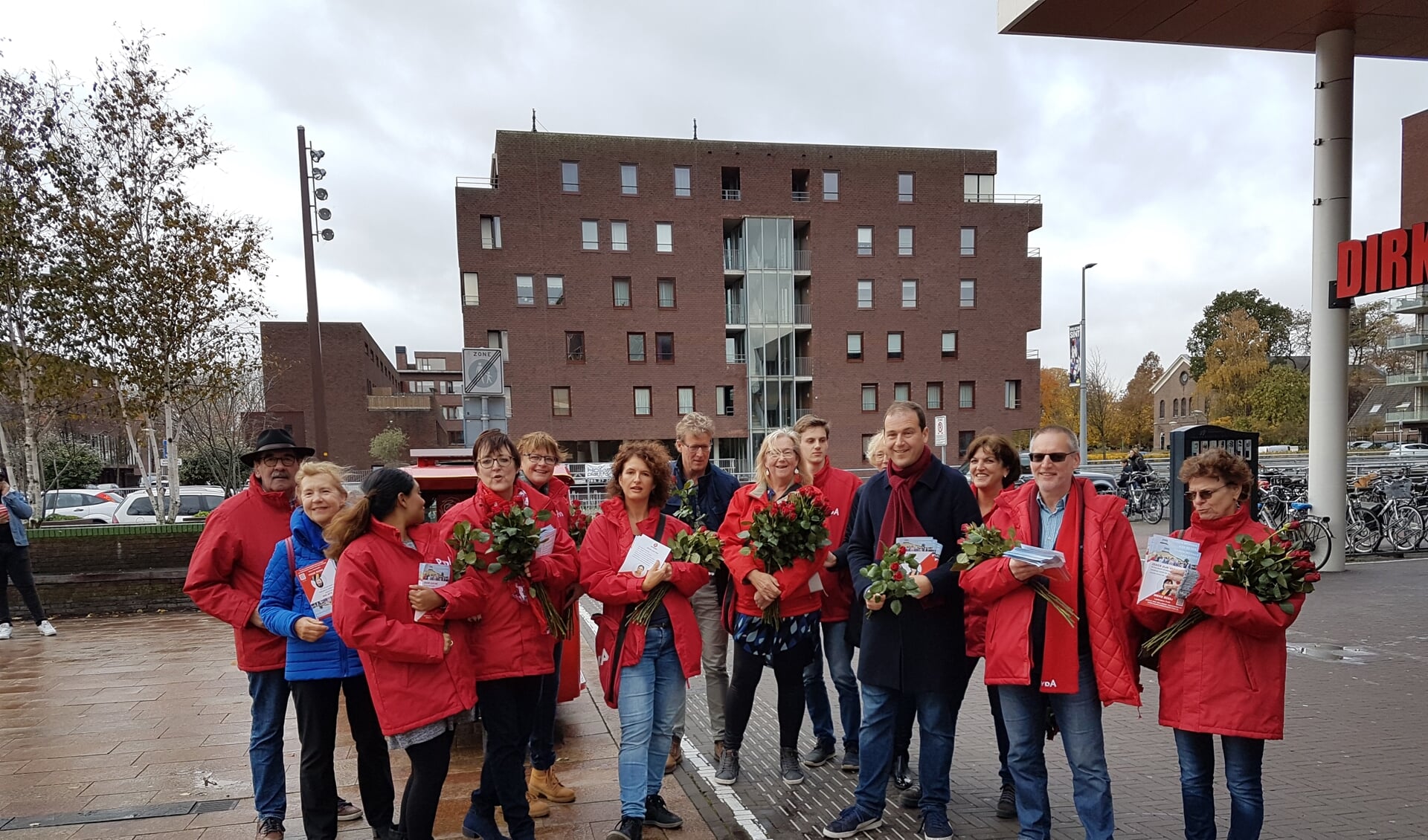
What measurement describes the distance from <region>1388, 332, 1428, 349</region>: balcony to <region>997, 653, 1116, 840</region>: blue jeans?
69953 mm

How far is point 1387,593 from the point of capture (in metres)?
9.27

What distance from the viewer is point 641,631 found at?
373cm

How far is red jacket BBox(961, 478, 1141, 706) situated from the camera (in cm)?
321

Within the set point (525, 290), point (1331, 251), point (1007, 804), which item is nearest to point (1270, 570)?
point (1007, 804)

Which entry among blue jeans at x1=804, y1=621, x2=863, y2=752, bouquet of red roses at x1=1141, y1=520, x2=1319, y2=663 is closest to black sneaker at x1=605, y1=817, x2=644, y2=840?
blue jeans at x1=804, y1=621, x2=863, y2=752

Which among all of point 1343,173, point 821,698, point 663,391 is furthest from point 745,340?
point 821,698

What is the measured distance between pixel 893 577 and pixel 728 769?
1.81 metres

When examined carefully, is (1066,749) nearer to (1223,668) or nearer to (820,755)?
(1223,668)

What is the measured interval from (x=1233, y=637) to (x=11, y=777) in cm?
699

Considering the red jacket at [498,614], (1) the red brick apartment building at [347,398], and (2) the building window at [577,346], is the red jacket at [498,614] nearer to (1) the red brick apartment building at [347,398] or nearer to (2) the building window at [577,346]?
(2) the building window at [577,346]

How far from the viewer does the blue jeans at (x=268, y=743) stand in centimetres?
371

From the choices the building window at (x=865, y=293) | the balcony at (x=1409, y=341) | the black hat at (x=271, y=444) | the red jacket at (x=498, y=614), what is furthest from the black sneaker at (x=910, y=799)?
the balcony at (x=1409, y=341)

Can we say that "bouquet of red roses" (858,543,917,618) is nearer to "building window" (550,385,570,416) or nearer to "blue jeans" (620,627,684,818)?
"blue jeans" (620,627,684,818)

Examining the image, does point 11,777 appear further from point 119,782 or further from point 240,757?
point 240,757
